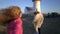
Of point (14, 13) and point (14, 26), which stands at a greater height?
point (14, 13)

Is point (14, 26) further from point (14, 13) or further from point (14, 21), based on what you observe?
point (14, 13)

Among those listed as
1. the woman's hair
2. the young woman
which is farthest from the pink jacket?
the woman's hair

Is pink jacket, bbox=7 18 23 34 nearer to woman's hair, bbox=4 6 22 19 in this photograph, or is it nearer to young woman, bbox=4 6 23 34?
young woman, bbox=4 6 23 34

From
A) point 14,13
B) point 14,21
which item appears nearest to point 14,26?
point 14,21

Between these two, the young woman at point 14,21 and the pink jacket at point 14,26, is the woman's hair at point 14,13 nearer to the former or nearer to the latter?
the young woman at point 14,21

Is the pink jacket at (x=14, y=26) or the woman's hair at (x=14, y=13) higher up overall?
the woman's hair at (x=14, y=13)

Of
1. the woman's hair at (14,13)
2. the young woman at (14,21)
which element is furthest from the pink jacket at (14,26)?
the woman's hair at (14,13)

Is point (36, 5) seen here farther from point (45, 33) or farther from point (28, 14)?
point (45, 33)

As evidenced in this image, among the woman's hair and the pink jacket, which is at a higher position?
the woman's hair

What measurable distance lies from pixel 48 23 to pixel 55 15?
65 cm

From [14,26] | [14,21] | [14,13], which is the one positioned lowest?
[14,26]

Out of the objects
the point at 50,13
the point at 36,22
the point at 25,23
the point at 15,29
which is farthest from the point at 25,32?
the point at 15,29

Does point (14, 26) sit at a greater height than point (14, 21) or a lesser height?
lesser

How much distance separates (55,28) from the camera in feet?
37.1
